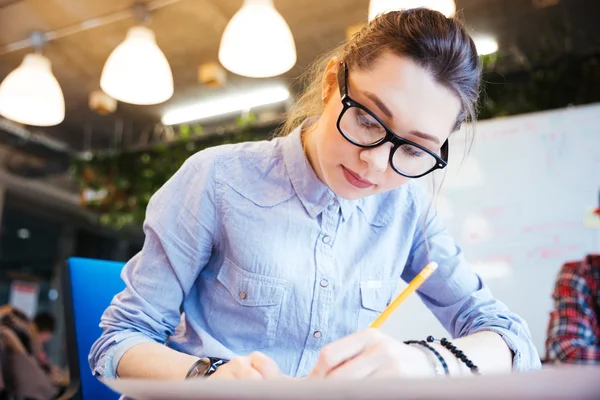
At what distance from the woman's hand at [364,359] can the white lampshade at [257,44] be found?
6.59 feet

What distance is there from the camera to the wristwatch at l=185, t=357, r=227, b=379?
0.70 metres

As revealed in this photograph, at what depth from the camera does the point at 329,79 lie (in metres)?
0.97

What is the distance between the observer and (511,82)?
11.7ft

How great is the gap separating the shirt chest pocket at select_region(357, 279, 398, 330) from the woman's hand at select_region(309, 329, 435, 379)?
37cm

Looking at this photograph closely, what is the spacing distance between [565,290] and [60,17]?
3.40 metres

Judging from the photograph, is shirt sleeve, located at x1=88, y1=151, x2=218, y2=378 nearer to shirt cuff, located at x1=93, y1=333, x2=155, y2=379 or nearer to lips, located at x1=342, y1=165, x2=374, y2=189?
shirt cuff, located at x1=93, y1=333, x2=155, y2=379

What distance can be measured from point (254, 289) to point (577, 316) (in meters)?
1.45

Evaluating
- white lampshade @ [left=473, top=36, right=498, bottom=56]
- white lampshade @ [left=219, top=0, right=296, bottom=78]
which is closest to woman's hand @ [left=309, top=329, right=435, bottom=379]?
white lampshade @ [left=219, top=0, right=296, bottom=78]

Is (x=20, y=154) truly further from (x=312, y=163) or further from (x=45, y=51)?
(x=312, y=163)

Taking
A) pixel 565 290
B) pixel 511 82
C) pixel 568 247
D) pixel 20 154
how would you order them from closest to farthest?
pixel 565 290 < pixel 568 247 < pixel 511 82 < pixel 20 154

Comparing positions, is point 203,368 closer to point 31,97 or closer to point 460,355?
point 460,355

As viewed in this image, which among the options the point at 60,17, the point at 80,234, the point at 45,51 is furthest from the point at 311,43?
the point at 80,234

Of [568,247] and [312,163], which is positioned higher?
[312,163]

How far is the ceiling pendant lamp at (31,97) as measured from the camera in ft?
9.64
